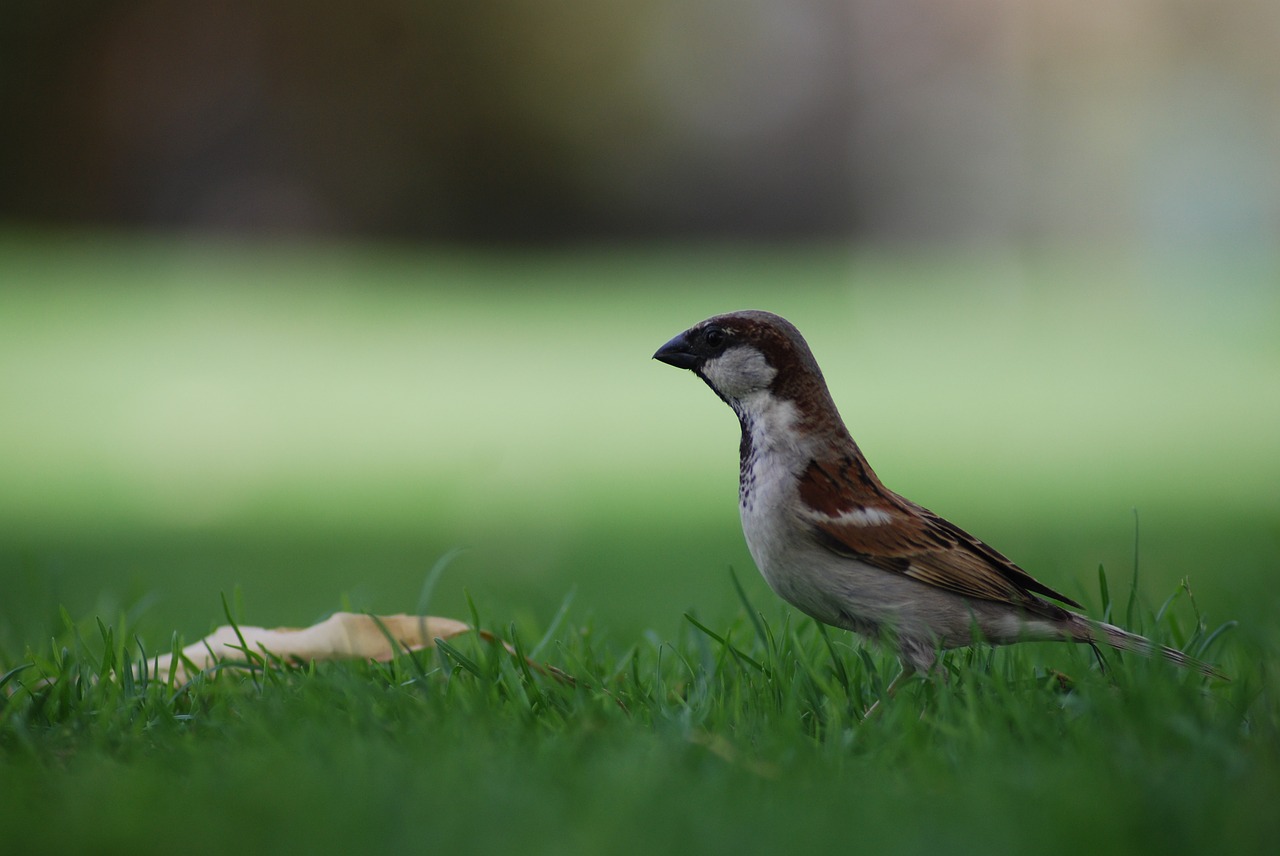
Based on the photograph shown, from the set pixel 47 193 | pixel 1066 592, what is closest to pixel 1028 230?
pixel 47 193

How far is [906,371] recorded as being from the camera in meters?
15.4

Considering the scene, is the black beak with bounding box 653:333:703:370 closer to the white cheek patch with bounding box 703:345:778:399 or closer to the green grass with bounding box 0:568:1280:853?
the white cheek patch with bounding box 703:345:778:399

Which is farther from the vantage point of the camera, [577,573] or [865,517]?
[577,573]

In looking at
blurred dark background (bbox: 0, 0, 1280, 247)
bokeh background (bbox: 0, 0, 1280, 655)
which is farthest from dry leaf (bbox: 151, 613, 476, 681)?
blurred dark background (bbox: 0, 0, 1280, 247)

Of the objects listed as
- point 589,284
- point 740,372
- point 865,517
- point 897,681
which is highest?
point 589,284

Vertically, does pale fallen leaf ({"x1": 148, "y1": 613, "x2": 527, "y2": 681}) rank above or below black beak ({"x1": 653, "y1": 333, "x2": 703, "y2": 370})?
below

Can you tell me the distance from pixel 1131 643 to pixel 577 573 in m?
3.34

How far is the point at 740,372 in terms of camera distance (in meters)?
3.60

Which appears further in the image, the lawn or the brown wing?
the brown wing

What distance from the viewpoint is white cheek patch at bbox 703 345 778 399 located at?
3.58 m

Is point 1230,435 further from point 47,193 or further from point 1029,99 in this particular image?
point 47,193

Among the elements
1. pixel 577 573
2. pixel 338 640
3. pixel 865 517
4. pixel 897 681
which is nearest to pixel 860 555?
pixel 865 517

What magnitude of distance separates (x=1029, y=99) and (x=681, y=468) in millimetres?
19767

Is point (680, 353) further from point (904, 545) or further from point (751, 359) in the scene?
point (904, 545)
